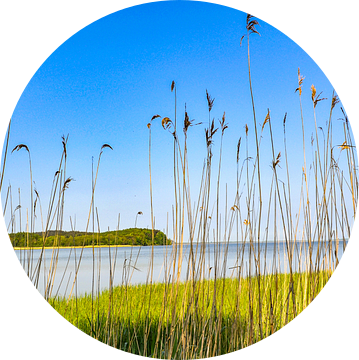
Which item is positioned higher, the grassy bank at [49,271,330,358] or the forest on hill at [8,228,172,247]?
the forest on hill at [8,228,172,247]

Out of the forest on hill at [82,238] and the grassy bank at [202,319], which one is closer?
the grassy bank at [202,319]

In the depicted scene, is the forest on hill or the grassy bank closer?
the grassy bank

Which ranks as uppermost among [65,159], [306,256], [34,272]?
[65,159]

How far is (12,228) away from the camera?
220 centimetres

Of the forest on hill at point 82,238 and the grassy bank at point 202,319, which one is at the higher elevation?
the forest on hill at point 82,238

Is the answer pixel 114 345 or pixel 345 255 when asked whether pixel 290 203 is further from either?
pixel 114 345

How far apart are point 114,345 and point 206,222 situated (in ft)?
3.39

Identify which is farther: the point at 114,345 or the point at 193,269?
the point at 114,345

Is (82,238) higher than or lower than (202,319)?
higher

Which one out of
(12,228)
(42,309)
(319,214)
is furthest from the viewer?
(12,228)

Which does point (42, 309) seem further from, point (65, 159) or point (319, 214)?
point (319, 214)

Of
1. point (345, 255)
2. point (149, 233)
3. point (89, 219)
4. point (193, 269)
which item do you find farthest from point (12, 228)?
point (345, 255)

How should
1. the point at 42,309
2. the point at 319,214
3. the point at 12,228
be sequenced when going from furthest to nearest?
the point at 12,228 < the point at 319,214 < the point at 42,309

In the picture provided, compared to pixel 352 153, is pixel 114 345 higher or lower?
lower
